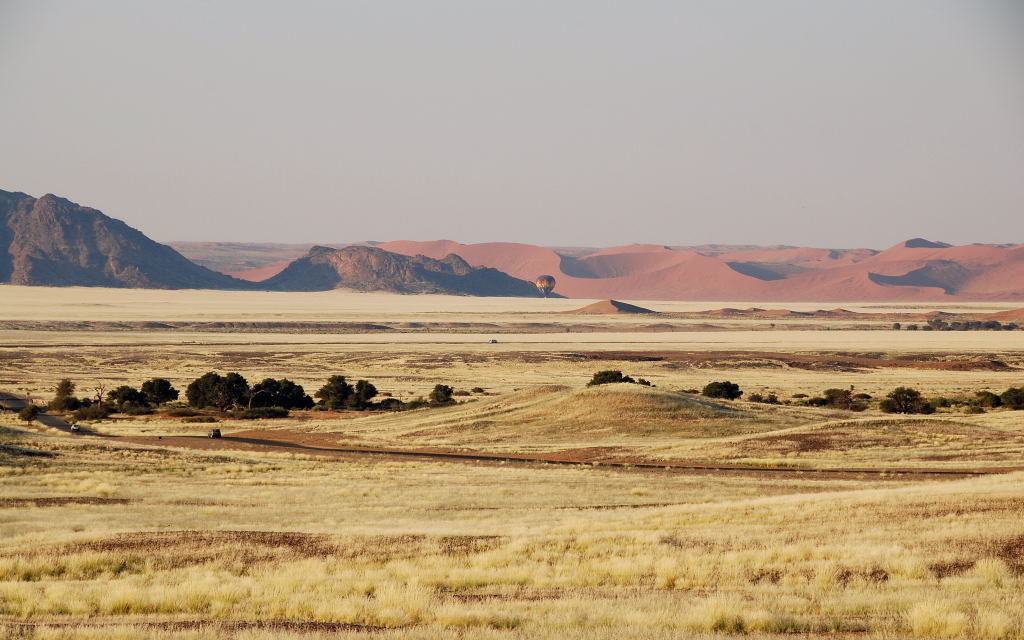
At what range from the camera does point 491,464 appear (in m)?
42.6

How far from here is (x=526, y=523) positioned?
23.9 metres

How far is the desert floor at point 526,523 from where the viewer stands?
44.0ft

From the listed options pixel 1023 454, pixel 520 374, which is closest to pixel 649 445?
pixel 1023 454

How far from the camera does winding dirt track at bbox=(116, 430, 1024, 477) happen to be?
129ft

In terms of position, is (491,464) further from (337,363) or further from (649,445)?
(337,363)

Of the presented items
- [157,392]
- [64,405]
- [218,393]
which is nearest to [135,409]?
[64,405]

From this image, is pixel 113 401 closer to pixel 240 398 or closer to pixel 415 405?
pixel 240 398

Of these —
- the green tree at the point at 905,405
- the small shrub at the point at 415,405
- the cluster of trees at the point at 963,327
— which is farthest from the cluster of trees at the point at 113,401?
the cluster of trees at the point at 963,327

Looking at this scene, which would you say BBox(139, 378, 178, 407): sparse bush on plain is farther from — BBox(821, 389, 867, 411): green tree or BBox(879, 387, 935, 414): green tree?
BBox(879, 387, 935, 414): green tree

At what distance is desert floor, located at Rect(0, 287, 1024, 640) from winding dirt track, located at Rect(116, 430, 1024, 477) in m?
0.25

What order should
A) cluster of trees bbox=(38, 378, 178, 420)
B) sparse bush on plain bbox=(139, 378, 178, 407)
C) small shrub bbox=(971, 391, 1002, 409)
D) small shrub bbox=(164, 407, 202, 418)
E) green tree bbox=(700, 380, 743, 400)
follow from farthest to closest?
1. green tree bbox=(700, 380, 743, 400)
2. sparse bush on plain bbox=(139, 378, 178, 407)
3. small shrub bbox=(971, 391, 1002, 409)
4. small shrub bbox=(164, 407, 202, 418)
5. cluster of trees bbox=(38, 378, 178, 420)

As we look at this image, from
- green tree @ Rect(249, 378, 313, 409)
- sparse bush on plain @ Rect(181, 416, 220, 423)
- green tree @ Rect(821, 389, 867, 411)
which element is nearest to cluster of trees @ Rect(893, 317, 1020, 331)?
green tree @ Rect(821, 389, 867, 411)

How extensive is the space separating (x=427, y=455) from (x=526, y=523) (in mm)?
23033

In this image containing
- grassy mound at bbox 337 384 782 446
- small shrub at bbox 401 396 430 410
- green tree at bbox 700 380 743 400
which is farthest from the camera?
green tree at bbox 700 380 743 400
